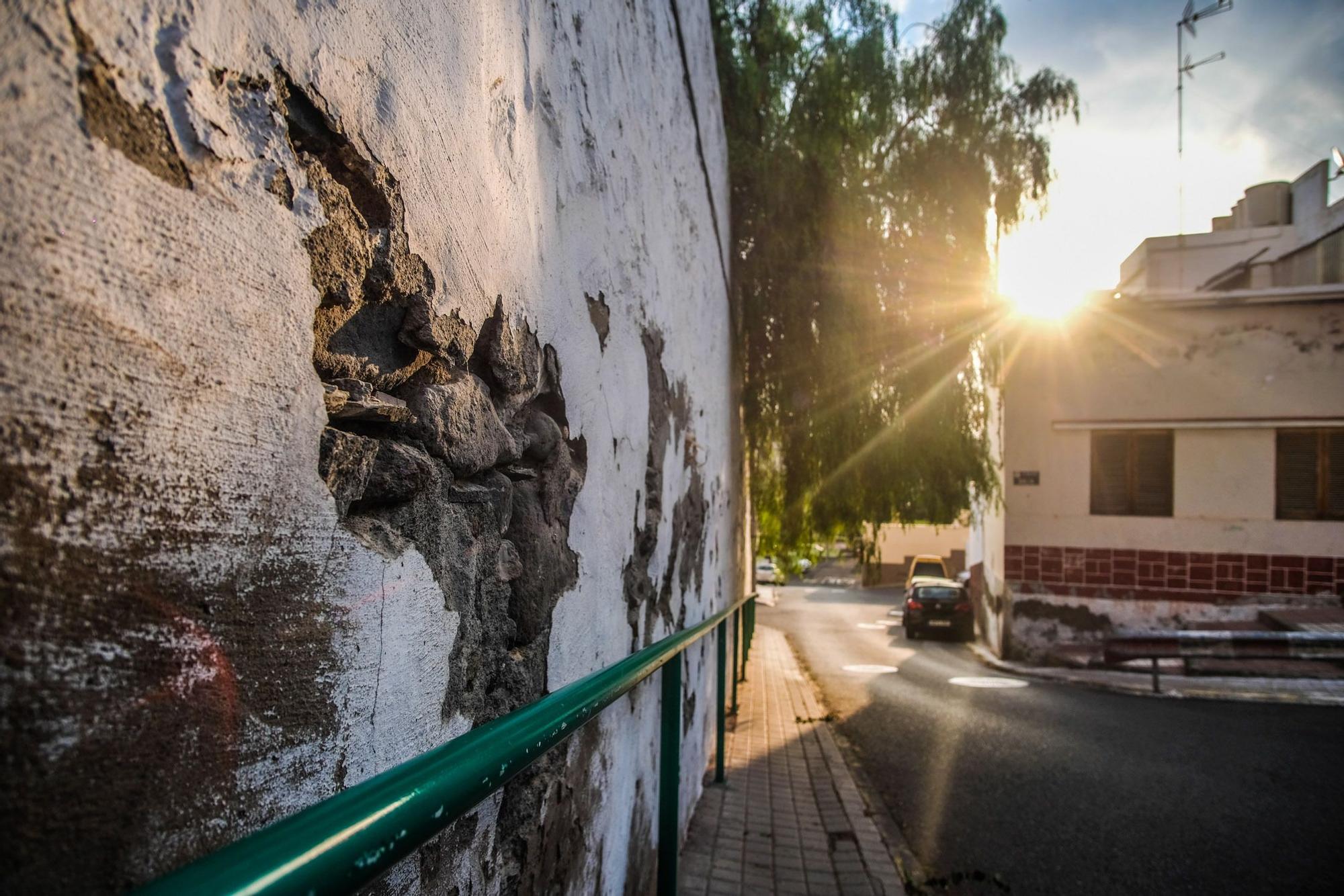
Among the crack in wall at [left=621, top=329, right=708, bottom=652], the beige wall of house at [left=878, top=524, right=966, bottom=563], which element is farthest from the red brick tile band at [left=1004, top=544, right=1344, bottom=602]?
the beige wall of house at [left=878, top=524, right=966, bottom=563]

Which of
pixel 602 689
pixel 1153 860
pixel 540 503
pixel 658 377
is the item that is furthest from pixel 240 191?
pixel 1153 860

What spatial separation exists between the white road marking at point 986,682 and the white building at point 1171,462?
140cm

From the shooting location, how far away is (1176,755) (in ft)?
18.2

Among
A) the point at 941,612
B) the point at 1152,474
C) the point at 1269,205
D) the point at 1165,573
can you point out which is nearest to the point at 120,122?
the point at 1165,573

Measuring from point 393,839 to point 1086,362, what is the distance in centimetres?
1164

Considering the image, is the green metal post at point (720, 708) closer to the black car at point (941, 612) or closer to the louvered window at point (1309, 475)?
the louvered window at point (1309, 475)

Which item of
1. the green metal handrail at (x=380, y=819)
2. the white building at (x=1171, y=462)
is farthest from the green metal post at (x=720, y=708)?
the white building at (x=1171, y=462)

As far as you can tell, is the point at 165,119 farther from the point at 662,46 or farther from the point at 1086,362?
the point at 1086,362

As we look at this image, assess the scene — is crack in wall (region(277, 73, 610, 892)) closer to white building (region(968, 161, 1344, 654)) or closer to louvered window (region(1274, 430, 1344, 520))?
white building (region(968, 161, 1344, 654))

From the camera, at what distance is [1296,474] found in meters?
9.86

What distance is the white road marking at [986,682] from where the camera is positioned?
863 cm

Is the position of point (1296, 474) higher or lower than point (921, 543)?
higher

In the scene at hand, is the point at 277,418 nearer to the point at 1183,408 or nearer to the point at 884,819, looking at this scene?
the point at 884,819

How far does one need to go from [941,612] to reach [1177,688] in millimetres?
4790
